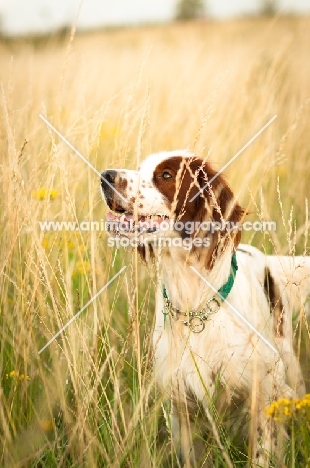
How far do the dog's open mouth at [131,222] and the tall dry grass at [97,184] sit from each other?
0.37 ft

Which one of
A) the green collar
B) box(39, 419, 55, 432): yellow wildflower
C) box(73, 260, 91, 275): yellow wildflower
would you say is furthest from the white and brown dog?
box(39, 419, 55, 432): yellow wildflower

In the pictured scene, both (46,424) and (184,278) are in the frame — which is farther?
(184,278)

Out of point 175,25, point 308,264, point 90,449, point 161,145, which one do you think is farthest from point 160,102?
point 90,449

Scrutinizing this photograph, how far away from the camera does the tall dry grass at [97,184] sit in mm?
1837

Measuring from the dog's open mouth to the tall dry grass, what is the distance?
0.11m

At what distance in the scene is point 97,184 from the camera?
7.81ft

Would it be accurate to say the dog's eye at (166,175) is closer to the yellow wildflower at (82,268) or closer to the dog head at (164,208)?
the dog head at (164,208)

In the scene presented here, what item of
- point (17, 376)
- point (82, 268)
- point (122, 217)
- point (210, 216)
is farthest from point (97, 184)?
point (17, 376)

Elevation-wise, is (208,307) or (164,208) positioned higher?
(164,208)

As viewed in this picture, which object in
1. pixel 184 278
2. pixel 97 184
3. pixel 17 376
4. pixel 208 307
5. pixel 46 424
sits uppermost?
pixel 97 184

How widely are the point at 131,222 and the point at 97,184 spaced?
1.17ft

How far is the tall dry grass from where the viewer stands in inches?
72.3

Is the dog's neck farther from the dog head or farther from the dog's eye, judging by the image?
the dog's eye

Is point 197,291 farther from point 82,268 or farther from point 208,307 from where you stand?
point 82,268
